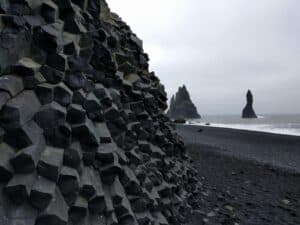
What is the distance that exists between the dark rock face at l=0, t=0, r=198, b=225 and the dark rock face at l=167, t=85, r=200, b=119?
150226 mm

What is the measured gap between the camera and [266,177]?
15.5 meters

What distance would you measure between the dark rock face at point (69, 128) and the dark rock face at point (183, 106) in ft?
493

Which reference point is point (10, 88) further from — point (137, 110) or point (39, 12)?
point (137, 110)

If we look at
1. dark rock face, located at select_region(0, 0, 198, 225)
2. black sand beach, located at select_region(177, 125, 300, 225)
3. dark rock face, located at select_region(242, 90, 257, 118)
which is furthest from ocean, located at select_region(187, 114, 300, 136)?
dark rock face, located at select_region(0, 0, 198, 225)

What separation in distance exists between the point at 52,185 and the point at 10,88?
1735 millimetres

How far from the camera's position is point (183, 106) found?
159m

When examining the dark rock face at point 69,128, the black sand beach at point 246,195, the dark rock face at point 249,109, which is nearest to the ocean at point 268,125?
the black sand beach at point 246,195

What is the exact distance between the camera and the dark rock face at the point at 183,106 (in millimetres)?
158250

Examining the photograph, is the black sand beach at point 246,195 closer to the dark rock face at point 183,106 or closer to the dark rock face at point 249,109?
the dark rock face at point 249,109

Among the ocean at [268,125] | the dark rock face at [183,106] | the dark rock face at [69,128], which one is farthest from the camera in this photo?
the dark rock face at [183,106]

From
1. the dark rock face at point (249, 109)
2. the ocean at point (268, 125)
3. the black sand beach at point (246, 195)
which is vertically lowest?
the black sand beach at point (246, 195)

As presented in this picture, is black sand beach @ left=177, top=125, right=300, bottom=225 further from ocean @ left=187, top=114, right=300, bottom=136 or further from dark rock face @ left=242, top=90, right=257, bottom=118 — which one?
dark rock face @ left=242, top=90, right=257, bottom=118

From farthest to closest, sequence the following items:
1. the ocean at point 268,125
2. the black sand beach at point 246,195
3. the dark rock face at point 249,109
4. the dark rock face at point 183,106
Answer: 1. the dark rock face at point 183,106
2. the dark rock face at point 249,109
3. the ocean at point 268,125
4. the black sand beach at point 246,195

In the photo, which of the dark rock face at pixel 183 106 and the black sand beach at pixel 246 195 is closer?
the black sand beach at pixel 246 195
